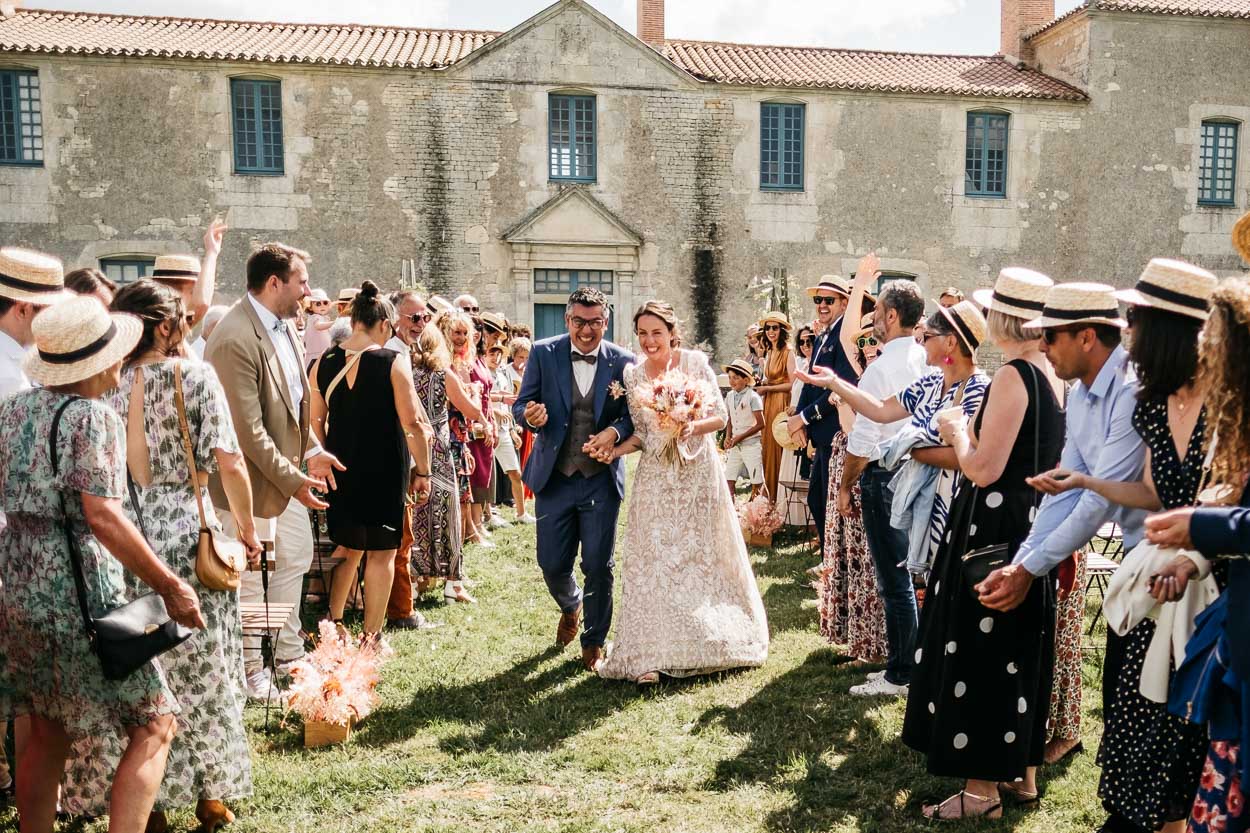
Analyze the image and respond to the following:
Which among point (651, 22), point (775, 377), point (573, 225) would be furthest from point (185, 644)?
Result: point (651, 22)

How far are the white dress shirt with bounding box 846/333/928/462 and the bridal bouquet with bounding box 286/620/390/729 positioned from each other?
9.66ft

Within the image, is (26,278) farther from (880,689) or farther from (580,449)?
(880,689)

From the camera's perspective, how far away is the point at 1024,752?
13.4 ft

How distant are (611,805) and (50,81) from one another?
22.0m

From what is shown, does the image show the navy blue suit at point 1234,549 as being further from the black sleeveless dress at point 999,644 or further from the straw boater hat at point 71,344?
the straw boater hat at point 71,344

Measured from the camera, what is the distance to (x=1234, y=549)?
263 centimetres

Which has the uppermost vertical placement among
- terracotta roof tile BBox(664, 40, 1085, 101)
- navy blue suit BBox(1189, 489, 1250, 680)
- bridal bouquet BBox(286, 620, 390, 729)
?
terracotta roof tile BBox(664, 40, 1085, 101)

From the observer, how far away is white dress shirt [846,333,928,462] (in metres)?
5.70

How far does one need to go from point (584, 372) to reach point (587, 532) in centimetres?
99

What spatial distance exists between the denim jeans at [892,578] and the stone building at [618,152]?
17603mm

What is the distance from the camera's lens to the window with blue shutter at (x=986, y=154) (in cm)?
2392

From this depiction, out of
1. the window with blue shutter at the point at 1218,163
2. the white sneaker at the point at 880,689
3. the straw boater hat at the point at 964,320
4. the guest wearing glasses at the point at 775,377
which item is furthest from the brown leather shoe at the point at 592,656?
the window with blue shutter at the point at 1218,163

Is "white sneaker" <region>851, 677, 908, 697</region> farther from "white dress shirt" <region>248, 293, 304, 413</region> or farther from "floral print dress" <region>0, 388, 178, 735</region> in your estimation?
"floral print dress" <region>0, 388, 178, 735</region>

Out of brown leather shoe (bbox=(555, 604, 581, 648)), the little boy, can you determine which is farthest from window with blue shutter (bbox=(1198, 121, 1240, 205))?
brown leather shoe (bbox=(555, 604, 581, 648))
